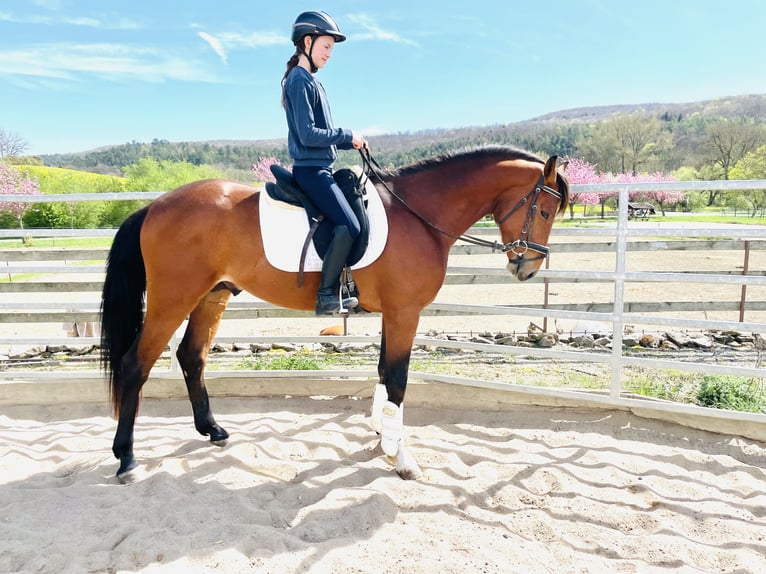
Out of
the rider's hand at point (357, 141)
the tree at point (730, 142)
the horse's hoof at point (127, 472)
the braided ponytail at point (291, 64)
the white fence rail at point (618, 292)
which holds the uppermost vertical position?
the tree at point (730, 142)

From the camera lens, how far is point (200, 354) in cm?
400

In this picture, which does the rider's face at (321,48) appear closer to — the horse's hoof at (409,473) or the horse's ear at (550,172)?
the horse's ear at (550,172)

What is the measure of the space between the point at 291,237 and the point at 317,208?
0.27m

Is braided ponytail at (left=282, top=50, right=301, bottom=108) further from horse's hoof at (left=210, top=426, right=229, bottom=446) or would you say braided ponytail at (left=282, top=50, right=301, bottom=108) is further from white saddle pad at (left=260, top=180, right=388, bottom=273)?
horse's hoof at (left=210, top=426, right=229, bottom=446)

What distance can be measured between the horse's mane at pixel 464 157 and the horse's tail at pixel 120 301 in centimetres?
190

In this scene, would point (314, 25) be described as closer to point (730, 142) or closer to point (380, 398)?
point (380, 398)

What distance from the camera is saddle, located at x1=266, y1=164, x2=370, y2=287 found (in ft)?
10.9

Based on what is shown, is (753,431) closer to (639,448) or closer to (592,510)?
(639,448)

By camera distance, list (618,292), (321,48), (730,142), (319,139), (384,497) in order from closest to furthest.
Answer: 1. (384,497)
2. (319,139)
3. (321,48)
4. (618,292)
5. (730,142)

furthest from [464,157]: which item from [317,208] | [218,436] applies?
[218,436]

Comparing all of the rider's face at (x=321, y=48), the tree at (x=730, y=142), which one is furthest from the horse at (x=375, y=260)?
the tree at (x=730, y=142)

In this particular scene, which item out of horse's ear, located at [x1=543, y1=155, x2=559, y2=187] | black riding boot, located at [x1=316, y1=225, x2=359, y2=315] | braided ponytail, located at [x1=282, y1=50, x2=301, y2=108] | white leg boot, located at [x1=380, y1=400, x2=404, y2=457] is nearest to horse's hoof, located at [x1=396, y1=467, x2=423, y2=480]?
white leg boot, located at [x1=380, y1=400, x2=404, y2=457]

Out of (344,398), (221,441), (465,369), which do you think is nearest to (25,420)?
(221,441)

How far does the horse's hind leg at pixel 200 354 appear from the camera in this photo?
12.9 ft
